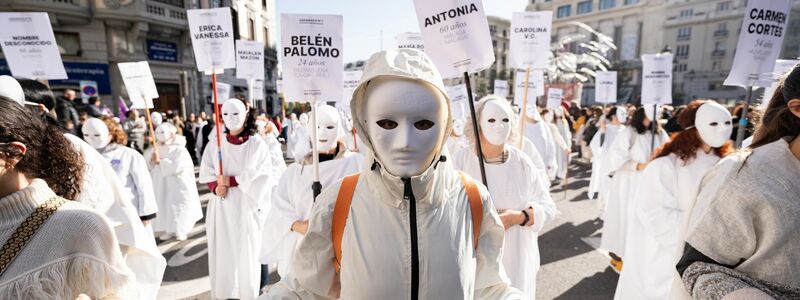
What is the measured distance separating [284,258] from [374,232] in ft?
6.03

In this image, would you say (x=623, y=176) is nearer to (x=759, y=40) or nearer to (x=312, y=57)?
(x=759, y=40)

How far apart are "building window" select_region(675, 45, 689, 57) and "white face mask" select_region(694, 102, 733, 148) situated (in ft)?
167

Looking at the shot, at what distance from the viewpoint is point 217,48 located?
3941 mm

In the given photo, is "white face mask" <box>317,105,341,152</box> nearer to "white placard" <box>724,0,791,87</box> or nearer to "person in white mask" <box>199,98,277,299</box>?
"person in white mask" <box>199,98,277,299</box>

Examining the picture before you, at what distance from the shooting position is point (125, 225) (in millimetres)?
2037

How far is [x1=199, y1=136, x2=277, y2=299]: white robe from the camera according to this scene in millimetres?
3783

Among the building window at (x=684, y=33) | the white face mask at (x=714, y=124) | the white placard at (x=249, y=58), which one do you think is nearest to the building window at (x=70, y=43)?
the white placard at (x=249, y=58)

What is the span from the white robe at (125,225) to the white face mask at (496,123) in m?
2.02

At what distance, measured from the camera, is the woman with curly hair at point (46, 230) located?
1.26 metres

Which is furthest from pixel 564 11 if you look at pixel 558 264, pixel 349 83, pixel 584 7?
pixel 558 264

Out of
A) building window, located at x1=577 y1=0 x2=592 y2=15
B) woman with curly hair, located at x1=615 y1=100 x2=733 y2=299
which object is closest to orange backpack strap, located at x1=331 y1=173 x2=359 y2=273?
woman with curly hair, located at x1=615 y1=100 x2=733 y2=299

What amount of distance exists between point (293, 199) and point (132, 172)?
90.0 inches

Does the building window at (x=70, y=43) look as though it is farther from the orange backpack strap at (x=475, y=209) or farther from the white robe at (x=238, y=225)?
the orange backpack strap at (x=475, y=209)

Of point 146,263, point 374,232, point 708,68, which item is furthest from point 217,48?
point 708,68
